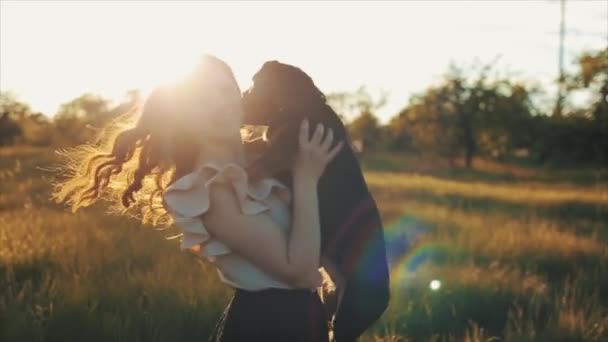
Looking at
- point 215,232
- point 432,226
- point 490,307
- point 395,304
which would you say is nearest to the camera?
point 215,232

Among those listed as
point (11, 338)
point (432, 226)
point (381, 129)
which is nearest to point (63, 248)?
point (11, 338)

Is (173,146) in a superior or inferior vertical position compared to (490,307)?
superior

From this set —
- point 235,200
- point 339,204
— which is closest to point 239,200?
point 235,200

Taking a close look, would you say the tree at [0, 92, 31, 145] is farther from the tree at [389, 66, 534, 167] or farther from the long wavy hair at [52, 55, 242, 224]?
the long wavy hair at [52, 55, 242, 224]

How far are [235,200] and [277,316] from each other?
34 centimetres

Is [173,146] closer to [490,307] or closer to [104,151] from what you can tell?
[104,151]

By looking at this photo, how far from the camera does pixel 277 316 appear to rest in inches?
70.9

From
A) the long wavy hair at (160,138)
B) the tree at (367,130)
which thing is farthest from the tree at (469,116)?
the long wavy hair at (160,138)

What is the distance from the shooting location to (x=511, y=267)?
6180 millimetres

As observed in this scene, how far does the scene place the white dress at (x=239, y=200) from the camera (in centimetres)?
169

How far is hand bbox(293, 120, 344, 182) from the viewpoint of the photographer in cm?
172

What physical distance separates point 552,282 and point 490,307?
47.1 inches

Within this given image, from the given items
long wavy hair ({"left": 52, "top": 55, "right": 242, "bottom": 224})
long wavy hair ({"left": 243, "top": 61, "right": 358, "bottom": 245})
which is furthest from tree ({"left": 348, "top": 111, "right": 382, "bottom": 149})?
long wavy hair ({"left": 243, "top": 61, "right": 358, "bottom": 245})

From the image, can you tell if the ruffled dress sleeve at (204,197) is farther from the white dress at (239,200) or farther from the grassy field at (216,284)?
the grassy field at (216,284)
